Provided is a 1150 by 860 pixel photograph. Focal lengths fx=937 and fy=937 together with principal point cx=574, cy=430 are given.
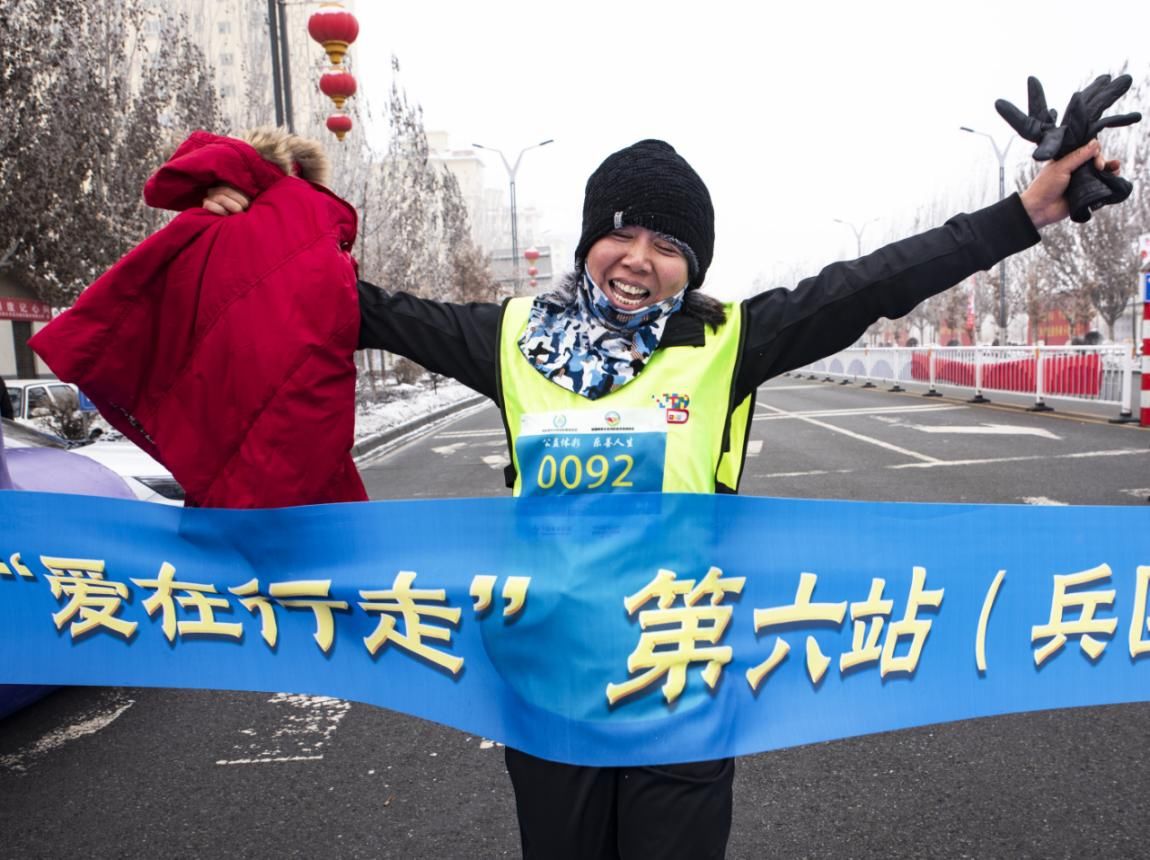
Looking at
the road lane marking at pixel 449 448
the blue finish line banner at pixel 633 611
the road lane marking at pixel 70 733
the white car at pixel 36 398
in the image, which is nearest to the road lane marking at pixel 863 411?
the road lane marking at pixel 449 448

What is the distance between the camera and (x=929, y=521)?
2.01 m

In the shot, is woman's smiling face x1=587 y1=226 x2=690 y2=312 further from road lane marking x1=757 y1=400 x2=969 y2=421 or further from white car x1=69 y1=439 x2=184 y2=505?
road lane marking x1=757 y1=400 x2=969 y2=421

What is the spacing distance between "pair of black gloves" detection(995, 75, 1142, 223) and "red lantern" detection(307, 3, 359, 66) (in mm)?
8896

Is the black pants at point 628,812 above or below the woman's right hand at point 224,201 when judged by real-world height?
below

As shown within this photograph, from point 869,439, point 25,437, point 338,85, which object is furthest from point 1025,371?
point 25,437

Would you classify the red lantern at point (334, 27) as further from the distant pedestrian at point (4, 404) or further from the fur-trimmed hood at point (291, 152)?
the fur-trimmed hood at point (291, 152)

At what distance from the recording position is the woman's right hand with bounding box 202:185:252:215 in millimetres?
1952

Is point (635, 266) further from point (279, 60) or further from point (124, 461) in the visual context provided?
point (279, 60)

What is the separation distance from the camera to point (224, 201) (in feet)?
6.41

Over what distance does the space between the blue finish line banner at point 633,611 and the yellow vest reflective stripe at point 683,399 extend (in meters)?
0.07

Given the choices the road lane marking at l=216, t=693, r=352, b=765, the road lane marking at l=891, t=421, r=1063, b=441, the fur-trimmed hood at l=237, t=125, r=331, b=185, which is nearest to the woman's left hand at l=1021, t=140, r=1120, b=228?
the fur-trimmed hood at l=237, t=125, r=331, b=185

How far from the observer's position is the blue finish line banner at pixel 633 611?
175cm

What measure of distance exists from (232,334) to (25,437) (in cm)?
401

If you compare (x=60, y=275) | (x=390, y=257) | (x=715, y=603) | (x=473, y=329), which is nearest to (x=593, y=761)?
(x=715, y=603)
